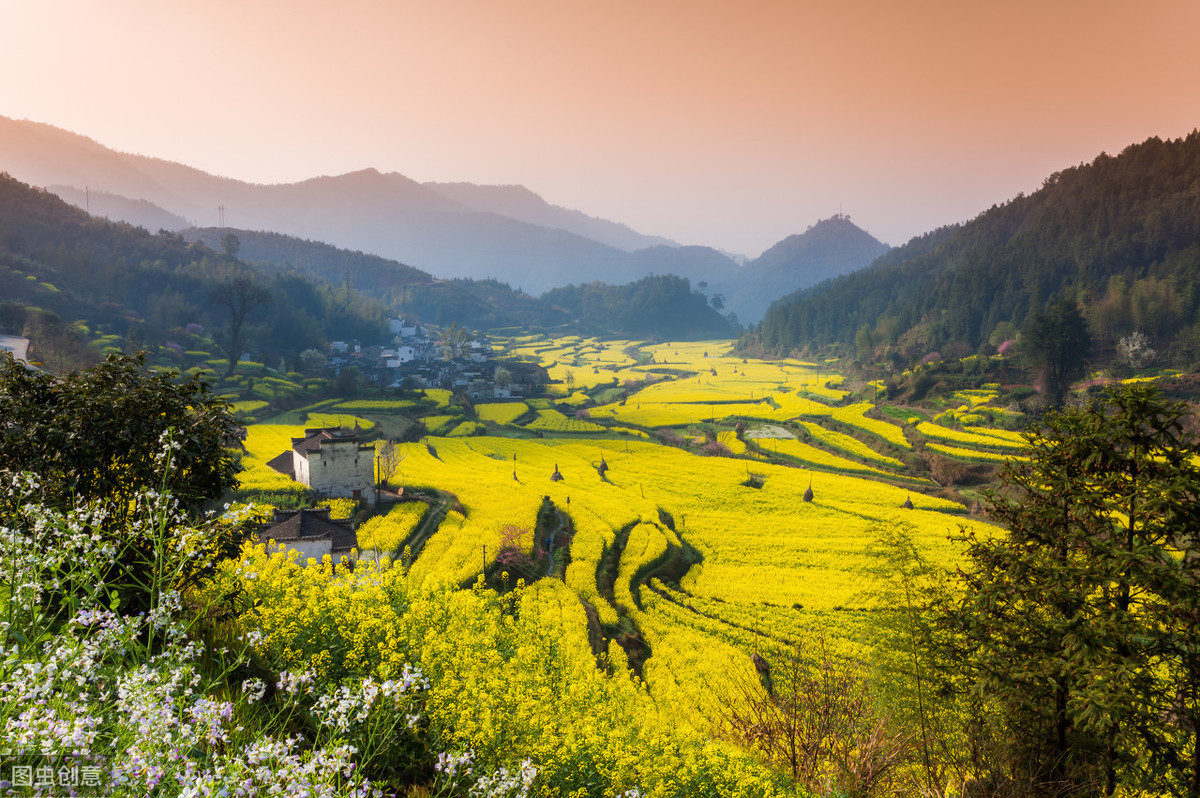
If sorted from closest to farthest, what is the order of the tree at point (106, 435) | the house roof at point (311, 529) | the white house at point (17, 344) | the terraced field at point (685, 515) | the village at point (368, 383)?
the tree at point (106, 435) < the terraced field at point (685, 515) < the house roof at point (311, 529) < the village at point (368, 383) < the white house at point (17, 344)

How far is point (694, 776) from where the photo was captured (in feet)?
27.0

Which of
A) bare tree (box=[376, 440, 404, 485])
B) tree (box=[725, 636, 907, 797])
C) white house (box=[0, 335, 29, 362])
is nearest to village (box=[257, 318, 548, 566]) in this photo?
bare tree (box=[376, 440, 404, 485])

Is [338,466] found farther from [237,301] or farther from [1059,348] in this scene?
[237,301]

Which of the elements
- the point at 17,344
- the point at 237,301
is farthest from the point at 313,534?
the point at 237,301

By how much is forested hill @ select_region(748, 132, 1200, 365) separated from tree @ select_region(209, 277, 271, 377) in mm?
82328

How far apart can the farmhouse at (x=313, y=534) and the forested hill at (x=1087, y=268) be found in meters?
64.0

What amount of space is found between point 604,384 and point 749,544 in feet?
181

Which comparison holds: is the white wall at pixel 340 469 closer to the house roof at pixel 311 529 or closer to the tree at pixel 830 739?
the house roof at pixel 311 529

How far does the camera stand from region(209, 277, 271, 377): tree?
2702 inches

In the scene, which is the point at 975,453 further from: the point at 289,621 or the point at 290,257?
the point at 290,257

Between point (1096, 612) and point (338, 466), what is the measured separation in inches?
1144

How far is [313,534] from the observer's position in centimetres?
2242

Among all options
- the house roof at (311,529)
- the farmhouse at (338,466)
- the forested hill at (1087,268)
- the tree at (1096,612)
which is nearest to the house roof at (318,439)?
the farmhouse at (338,466)

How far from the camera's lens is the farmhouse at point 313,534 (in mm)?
21844
